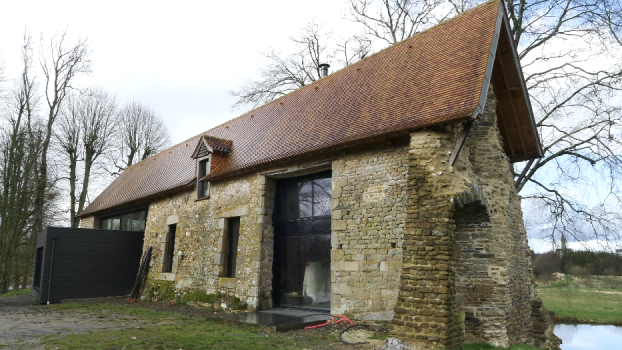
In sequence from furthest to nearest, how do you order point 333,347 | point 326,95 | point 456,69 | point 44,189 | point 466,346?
point 44,189
point 326,95
point 456,69
point 466,346
point 333,347

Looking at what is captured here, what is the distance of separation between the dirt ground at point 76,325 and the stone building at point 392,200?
0.74 metres

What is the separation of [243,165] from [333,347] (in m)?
6.22

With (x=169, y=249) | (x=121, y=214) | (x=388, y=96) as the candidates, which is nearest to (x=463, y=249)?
(x=388, y=96)

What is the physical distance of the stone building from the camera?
7016 mm

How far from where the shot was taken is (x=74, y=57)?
2384 cm

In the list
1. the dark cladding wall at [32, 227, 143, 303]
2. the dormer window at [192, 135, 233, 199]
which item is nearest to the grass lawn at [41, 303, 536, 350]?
the dormer window at [192, 135, 233, 199]

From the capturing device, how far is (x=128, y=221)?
18.2m

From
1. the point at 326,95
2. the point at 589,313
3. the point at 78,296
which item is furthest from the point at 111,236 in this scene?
the point at 589,313

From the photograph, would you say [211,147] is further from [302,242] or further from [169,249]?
[302,242]

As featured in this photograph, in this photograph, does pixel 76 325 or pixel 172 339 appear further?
pixel 76 325

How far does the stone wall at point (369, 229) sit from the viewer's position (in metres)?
7.82

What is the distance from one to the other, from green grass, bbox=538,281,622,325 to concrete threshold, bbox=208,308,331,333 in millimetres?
13635

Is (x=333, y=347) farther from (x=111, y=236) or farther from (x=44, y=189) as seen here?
(x=44, y=189)

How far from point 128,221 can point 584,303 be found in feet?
80.0
